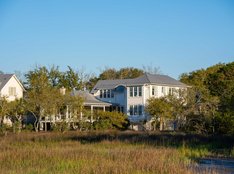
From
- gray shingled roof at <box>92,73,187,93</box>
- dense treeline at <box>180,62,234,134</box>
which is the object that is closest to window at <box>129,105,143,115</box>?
gray shingled roof at <box>92,73,187,93</box>

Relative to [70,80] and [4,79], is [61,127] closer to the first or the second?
[4,79]

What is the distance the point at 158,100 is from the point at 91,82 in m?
36.1

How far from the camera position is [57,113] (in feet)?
174

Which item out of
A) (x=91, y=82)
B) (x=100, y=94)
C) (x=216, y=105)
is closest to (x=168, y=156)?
(x=216, y=105)

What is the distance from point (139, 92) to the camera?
5962 centimetres

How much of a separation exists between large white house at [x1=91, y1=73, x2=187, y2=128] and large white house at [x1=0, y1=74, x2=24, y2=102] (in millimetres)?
11838

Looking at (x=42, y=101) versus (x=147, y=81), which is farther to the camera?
(x=147, y=81)

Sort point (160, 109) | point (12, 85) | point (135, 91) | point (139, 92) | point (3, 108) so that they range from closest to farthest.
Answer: point (3, 108) < point (160, 109) < point (139, 92) < point (12, 85) < point (135, 91)

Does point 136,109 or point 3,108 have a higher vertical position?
point 136,109

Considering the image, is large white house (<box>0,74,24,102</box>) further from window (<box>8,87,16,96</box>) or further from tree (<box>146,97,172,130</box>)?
tree (<box>146,97,172,130</box>)

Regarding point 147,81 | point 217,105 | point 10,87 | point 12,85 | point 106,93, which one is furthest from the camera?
point 106,93

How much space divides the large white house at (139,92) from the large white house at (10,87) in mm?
11838

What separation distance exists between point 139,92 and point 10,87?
616 inches

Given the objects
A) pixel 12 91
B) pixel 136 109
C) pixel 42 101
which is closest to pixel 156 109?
pixel 136 109
